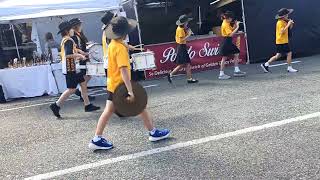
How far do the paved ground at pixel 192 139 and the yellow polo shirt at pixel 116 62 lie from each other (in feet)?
2.79

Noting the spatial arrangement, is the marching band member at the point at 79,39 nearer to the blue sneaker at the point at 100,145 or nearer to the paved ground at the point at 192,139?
the paved ground at the point at 192,139

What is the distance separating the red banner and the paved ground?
2.98 metres

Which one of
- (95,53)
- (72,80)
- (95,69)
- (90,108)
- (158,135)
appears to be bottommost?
(158,135)

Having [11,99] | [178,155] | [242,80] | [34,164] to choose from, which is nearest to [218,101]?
[242,80]

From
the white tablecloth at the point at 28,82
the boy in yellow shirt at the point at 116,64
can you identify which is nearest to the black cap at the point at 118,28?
the boy in yellow shirt at the point at 116,64

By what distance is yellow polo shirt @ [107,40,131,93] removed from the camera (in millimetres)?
4996

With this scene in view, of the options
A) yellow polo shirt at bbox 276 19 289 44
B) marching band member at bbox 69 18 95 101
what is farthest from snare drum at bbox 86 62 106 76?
yellow polo shirt at bbox 276 19 289 44

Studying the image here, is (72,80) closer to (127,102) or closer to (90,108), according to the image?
(90,108)

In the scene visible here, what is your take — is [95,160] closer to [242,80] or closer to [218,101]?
[218,101]

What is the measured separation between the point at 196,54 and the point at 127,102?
695cm

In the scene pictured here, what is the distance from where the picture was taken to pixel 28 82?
10445 millimetres

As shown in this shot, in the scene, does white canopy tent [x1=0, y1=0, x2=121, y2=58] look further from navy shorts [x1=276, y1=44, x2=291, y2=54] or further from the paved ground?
navy shorts [x1=276, y1=44, x2=291, y2=54]

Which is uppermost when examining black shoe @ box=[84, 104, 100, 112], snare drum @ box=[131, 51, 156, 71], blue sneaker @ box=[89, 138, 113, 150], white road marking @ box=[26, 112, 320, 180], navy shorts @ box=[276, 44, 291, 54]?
snare drum @ box=[131, 51, 156, 71]

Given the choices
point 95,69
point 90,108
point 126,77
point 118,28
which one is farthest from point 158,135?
point 95,69
